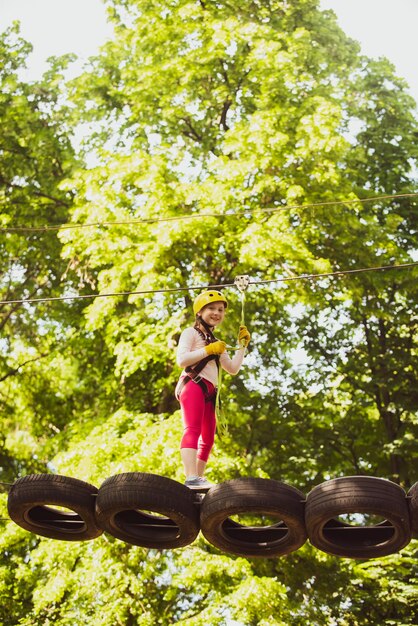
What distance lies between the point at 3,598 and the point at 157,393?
486 centimetres

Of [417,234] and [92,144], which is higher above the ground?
[92,144]

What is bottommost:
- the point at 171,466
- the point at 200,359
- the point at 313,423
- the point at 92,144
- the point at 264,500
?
the point at 264,500

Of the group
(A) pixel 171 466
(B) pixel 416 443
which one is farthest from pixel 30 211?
(B) pixel 416 443

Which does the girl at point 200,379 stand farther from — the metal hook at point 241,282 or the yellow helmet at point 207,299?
the metal hook at point 241,282

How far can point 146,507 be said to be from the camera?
5344 mm

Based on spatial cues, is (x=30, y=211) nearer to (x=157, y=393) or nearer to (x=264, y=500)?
(x=157, y=393)

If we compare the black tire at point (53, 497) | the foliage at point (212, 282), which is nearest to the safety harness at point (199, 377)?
the black tire at point (53, 497)

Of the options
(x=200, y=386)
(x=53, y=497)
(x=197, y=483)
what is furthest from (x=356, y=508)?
(x=53, y=497)

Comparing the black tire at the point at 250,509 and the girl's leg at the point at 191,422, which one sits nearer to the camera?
the black tire at the point at 250,509

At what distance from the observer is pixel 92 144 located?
55.5ft

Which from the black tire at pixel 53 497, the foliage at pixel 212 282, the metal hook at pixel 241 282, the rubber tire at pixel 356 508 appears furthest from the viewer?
the foliage at pixel 212 282

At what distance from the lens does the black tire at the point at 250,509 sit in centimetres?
523

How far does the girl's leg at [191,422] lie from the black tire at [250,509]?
1.71 ft

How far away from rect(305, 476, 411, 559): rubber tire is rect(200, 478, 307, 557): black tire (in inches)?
4.6
